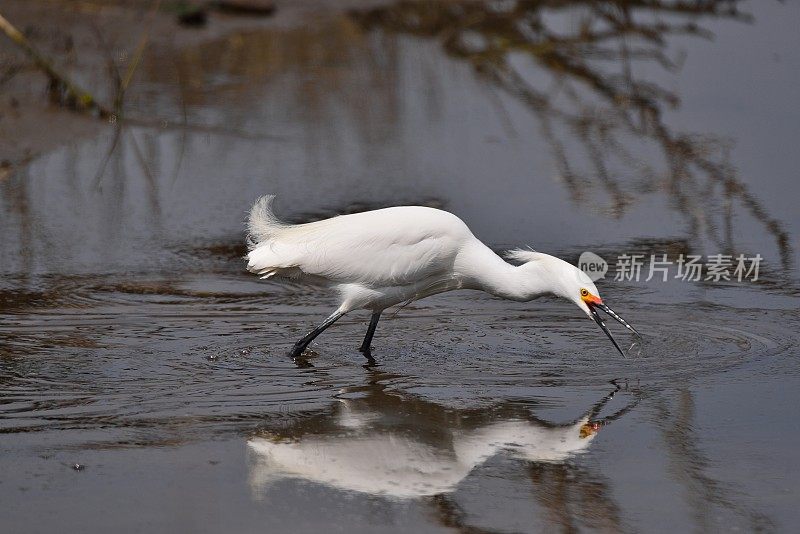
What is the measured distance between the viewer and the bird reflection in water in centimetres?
438

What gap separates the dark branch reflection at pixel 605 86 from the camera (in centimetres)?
894

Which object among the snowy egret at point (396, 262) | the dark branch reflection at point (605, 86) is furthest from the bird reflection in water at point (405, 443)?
the dark branch reflection at point (605, 86)

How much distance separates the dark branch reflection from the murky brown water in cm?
5

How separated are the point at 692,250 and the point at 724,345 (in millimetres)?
1700

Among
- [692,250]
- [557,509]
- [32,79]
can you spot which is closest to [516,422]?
[557,509]

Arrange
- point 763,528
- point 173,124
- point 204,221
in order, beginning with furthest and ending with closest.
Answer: point 173,124, point 204,221, point 763,528

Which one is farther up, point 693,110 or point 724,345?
point 693,110

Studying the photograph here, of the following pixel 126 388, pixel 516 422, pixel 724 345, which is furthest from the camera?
pixel 724 345

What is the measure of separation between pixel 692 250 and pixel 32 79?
6.58 meters

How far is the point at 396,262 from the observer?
597 cm

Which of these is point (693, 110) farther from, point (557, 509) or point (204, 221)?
point (557, 509)

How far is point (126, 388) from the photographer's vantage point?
5312 mm

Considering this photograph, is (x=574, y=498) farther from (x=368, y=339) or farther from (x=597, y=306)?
(x=368, y=339)

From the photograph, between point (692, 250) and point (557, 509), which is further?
point (692, 250)
